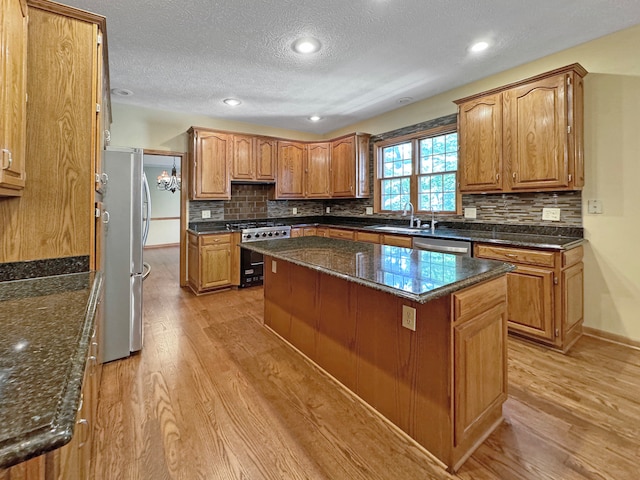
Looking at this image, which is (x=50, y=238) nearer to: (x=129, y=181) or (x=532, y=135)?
(x=129, y=181)

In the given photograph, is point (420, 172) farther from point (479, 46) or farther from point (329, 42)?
point (329, 42)

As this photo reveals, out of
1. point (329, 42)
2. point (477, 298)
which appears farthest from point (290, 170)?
point (477, 298)

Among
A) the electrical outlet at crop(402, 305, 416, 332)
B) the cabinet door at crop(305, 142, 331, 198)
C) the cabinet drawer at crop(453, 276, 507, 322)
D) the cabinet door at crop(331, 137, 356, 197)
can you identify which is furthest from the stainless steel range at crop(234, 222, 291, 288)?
the cabinet drawer at crop(453, 276, 507, 322)

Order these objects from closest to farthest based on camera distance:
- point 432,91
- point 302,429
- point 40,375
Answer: point 40,375
point 302,429
point 432,91

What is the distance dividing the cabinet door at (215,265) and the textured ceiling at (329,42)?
199cm

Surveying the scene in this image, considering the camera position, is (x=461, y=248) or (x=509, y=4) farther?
(x=461, y=248)

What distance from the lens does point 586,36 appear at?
2.67 metres

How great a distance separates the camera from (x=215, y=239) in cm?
434

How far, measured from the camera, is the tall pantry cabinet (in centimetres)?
153

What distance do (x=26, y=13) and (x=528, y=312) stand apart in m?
3.80

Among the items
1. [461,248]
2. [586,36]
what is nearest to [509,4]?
[586,36]

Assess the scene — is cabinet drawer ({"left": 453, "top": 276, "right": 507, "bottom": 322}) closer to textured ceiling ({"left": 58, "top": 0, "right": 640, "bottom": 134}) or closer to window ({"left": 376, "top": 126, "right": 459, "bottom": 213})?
textured ceiling ({"left": 58, "top": 0, "right": 640, "bottom": 134})

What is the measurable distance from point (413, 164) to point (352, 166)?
3.23 ft

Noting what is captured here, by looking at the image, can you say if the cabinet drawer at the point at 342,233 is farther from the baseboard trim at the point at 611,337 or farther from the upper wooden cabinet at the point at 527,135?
the baseboard trim at the point at 611,337
